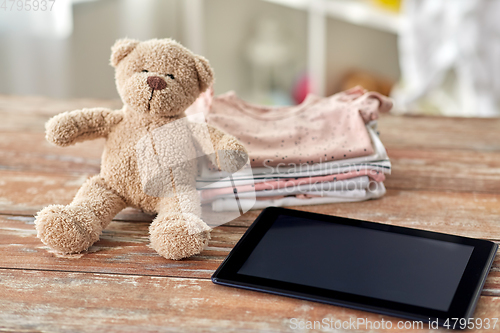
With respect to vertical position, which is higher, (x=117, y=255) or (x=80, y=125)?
(x=80, y=125)

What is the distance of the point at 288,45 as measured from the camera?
7.97 ft

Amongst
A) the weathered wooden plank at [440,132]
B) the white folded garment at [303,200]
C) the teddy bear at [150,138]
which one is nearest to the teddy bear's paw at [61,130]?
the teddy bear at [150,138]

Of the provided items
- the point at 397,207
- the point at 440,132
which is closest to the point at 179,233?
the point at 397,207

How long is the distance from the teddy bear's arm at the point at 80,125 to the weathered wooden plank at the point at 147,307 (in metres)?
0.18

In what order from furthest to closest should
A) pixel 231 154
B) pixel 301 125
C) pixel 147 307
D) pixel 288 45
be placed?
pixel 288 45, pixel 301 125, pixel 231 154, pixel 147 307

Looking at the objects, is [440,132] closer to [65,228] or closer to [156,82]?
[156,82]

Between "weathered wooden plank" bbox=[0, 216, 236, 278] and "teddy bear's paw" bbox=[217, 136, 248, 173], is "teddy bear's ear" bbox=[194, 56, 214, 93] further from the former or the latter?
"weathered wooden plank" bbox=[0, 216, 236, 278]

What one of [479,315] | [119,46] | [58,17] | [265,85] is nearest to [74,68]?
[58,17]

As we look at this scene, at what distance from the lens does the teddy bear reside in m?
0.59

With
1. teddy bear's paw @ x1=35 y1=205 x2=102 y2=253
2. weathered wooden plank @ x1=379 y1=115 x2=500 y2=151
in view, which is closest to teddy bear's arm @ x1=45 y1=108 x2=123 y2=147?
teddy bear's paw @ x1=35 y1=205 x2=102 y2=253

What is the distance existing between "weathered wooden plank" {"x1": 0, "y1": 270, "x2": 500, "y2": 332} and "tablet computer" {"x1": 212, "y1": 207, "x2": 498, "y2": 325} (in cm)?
1

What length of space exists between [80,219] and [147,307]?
0.15 m

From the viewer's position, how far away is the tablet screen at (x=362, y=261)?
1.60ft

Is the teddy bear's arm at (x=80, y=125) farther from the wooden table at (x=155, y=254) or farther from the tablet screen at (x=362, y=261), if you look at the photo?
the tablet screen at (x=362, y=261)
